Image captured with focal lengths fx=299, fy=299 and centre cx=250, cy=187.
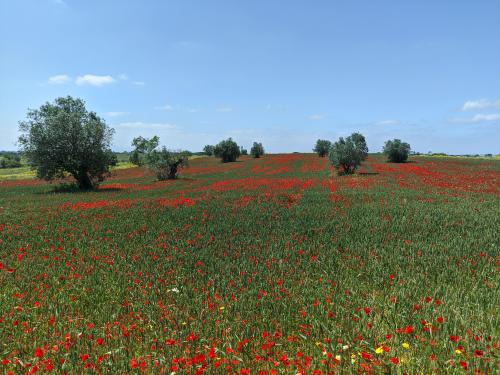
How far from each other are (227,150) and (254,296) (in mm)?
89701

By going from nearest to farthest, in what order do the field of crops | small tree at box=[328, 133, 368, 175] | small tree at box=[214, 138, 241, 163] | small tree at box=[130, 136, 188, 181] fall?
the field of crops
small tree at box=[328, 133, 368, 175]
small tree at box=[130, 136, 188, 181]
small tree at box=[214, 138, 241, 163]

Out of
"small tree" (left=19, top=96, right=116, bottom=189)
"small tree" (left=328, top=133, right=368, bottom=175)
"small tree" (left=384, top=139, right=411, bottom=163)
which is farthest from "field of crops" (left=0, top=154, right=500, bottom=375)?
"small tree" (left=384, top=139, right=411, bottom=163)

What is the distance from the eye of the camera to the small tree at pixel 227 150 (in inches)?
3748

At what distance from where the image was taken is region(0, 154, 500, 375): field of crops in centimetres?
479

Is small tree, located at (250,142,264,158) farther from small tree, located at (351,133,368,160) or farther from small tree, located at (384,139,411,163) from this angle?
small tree, located at (351,133,368,160)

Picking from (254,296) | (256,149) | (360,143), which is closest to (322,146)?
(256,149)

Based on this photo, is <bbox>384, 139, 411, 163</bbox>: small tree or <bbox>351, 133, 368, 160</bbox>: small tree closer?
<bbox>351, 133, 368, 160</bbox>: small tree

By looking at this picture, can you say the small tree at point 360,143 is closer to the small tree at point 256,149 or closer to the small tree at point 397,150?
the small tree at point 397,150

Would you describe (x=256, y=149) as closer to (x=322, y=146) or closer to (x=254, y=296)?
(x=322, y=146)

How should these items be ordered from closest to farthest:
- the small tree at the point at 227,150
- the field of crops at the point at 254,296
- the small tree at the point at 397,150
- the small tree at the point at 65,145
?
the field of crops at the point at 254,296
the small tree at the point at 65,145
the small tree at the point at 397,150
the small tree at the point at 227,150

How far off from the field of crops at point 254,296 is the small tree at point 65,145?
838 inches

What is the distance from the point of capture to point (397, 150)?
70438 millimetres

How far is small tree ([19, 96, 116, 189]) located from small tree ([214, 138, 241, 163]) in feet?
194

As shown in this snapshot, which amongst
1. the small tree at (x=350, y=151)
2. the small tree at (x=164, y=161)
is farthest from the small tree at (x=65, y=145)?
the small tree at (x=350, y=151)
